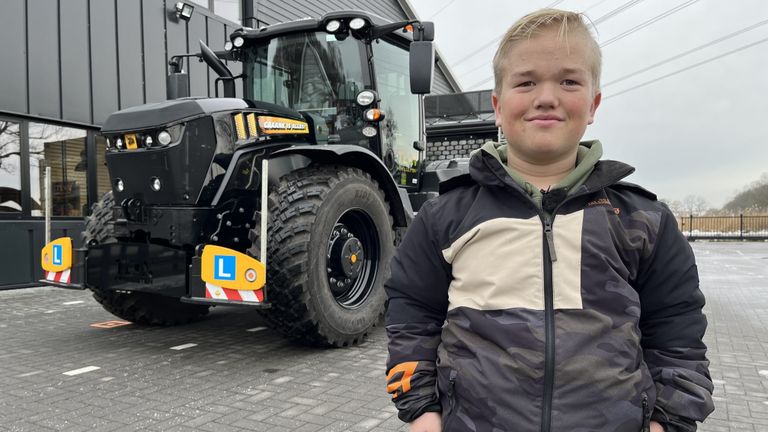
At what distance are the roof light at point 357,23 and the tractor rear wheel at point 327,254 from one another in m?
1.30

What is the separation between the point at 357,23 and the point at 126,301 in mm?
3247

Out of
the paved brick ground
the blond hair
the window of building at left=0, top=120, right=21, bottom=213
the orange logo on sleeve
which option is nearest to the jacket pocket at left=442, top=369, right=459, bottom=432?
the orange logo on sleeve

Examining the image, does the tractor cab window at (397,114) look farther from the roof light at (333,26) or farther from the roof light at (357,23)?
the roof light at (333,26)

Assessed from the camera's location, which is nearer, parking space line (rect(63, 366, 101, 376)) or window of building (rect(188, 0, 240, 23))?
parking space line (rect(63, 366, 101, 376))

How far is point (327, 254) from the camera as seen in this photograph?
432 centimetres

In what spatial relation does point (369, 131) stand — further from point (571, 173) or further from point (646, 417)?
point (646, 417)

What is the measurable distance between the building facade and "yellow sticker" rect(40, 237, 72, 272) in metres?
3.36

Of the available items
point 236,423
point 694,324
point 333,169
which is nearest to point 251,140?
point 333,169

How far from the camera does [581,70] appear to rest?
1433 mm

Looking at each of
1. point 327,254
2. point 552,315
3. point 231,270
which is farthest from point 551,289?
point 327,254

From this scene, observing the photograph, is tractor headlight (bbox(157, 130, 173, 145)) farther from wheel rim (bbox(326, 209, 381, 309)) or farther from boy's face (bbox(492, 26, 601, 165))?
boy's face (bbox(492, 26, 601, 165))

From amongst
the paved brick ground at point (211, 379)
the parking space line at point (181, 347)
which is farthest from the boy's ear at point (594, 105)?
the parking space line at point (181, 347)

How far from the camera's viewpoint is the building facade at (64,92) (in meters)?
7.83

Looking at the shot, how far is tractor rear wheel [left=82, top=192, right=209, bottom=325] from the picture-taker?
→ 4711mm
